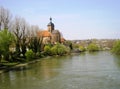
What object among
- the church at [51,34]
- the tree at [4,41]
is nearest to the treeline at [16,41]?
the tree at [4,41]

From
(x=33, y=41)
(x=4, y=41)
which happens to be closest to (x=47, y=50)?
(x=33, y=41)

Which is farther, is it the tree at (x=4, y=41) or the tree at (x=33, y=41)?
the tree at (x=33, y=41)

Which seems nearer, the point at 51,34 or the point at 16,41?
the point at 16,41

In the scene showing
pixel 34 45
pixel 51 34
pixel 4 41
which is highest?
pixel 51 34

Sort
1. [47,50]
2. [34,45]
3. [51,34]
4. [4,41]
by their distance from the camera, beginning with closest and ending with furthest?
[4,41], [34,45], [47,50], [51,34]

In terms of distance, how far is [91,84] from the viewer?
2156cm

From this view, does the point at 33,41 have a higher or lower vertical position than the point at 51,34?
lower

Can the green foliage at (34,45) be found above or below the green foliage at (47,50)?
above

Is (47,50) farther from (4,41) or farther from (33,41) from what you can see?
(4,41)

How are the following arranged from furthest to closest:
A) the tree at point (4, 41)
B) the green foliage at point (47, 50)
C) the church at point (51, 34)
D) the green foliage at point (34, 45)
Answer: the church at point (51, 34), the green foliage at point (47, 50), the green foliage at point (34, 45), the tree at point (4, 41)

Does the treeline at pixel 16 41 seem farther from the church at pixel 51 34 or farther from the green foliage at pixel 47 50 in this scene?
the church at pixel 51 34

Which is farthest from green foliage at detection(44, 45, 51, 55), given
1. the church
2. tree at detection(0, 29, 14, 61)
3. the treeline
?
tree at detection(0, 29, 14, 61)

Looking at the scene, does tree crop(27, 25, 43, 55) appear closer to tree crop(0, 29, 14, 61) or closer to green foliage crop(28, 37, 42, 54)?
green foliage crop(28, 37, 42, 54)

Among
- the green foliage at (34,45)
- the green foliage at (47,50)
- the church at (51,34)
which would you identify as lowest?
the green foliage at (47,50)
